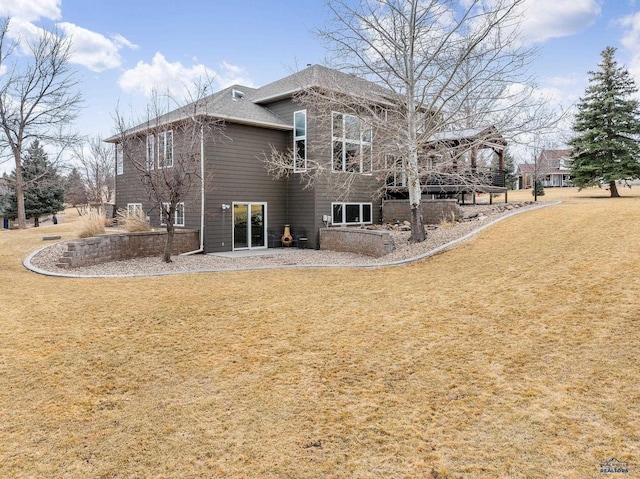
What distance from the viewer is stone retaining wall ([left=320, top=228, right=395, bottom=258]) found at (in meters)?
12.9

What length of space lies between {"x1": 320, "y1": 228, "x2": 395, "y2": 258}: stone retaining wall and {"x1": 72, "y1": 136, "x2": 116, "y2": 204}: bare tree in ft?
78.8

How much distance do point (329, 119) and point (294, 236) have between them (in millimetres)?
5062

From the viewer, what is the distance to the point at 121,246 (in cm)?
1216

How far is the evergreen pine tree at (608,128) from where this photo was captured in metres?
21.2

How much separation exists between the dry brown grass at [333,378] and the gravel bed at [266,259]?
8.92 feet

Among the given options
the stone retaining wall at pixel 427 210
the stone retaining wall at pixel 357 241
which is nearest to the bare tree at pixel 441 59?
the stone retaining wall at pixel 357 241

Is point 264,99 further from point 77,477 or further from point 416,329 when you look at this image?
point 77,477

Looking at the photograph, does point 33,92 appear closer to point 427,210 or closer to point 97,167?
point 97,167

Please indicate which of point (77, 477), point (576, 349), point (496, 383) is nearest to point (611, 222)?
point (576, 349)

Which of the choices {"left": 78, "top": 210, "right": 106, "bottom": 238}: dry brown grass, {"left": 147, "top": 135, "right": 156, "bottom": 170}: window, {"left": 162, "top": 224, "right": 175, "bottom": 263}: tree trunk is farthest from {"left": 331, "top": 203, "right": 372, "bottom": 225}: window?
{"left": 78, "top": 210, "right": 106, "bottom": 238}: dry brown grass

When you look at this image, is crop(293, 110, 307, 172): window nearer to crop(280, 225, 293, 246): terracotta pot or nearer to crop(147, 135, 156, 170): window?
crop(280, 225, 293, 246): terracotta pot

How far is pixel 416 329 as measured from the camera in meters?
5.34

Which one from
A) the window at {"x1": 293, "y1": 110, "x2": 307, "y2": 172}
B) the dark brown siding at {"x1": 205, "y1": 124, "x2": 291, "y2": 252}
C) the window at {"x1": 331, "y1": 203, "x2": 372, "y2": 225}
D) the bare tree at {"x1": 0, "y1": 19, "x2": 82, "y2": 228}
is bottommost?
the window at {"x1": 331, "y1": 203, "x2": 372, "y2": 225}

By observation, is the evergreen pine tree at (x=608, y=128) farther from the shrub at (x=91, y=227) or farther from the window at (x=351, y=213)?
the shrub at (x=91, y=227)
